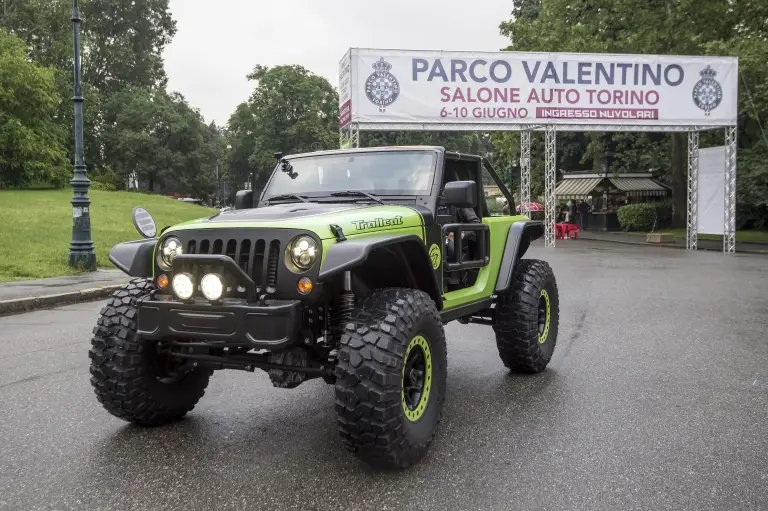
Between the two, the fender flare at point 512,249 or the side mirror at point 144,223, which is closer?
the side mirror at point 144,223

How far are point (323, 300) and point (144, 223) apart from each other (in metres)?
1.71

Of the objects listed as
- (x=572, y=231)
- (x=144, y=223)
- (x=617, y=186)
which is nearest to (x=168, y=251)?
(x=144, y=223)

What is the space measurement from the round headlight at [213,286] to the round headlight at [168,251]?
18.2 inches

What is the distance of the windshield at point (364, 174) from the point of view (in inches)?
215

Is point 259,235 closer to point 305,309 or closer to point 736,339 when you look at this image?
point 305,309

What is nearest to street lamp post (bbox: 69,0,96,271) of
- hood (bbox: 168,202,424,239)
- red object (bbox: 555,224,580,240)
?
hood (bbox: 168,202,424,239)

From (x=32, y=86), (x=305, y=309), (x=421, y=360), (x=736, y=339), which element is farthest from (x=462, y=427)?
(x=32, y=86)

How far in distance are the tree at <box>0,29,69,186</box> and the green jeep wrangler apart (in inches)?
1678

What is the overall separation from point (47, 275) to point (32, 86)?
112 feet

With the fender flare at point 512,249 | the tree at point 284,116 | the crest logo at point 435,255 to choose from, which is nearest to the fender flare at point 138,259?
the crest logo at point 435,255

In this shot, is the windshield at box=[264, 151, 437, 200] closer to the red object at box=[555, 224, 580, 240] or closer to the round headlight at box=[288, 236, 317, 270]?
the round headlight at box=[288, 236, 317, 270]

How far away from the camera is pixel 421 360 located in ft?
14.3

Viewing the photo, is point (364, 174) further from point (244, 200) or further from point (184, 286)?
point (184, 286)

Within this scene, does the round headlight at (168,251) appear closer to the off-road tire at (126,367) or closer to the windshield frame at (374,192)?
the off-road tire at (126,367)
